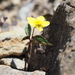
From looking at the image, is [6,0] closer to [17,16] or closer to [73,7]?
[17,16]

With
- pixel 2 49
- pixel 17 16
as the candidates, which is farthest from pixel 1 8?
pixel 2 49

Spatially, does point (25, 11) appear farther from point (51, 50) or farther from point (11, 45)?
point (51, 50)

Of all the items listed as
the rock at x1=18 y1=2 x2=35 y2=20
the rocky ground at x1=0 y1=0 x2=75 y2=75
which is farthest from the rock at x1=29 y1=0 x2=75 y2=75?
the rock at x1=18 y1=2 x2=35 y2=20

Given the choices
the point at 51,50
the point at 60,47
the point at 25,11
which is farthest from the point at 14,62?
the point at 25,11

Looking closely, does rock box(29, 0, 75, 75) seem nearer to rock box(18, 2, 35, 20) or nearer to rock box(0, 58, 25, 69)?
rock box(0, 58, 25, 69)

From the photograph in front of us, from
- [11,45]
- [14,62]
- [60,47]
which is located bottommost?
[14,62]
